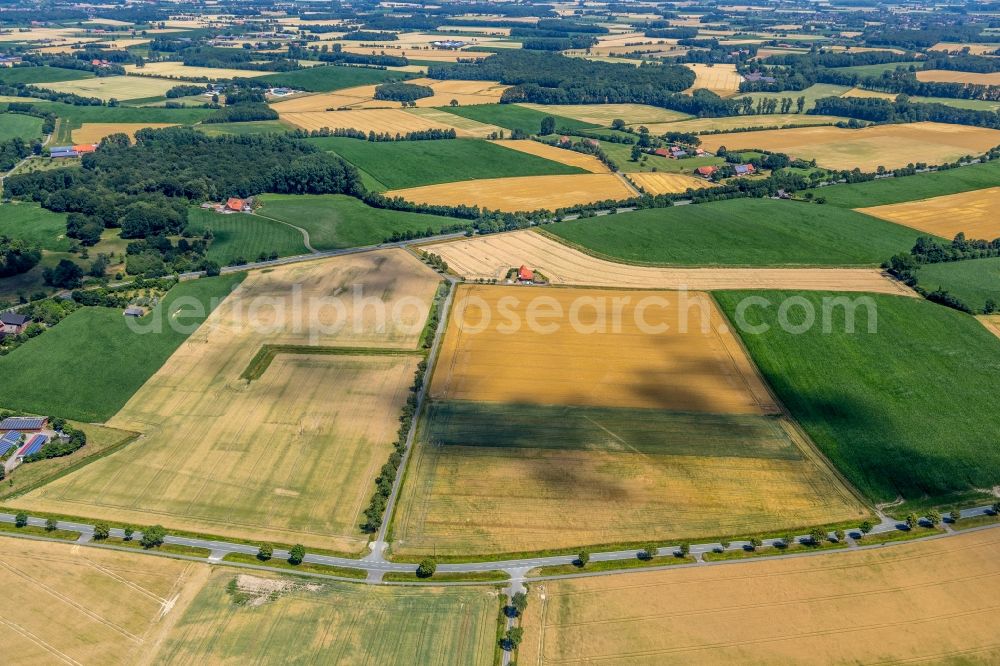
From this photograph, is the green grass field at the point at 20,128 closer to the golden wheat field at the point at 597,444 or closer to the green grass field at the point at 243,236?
the green grass field at the point at 243,236

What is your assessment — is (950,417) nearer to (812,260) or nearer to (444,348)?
(812,260)

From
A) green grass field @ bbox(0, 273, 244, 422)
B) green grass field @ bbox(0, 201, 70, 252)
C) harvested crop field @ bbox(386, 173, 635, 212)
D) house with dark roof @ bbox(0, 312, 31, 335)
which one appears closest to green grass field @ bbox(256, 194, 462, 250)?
harvested crop field @ bbox(386, 173, 635, 212)

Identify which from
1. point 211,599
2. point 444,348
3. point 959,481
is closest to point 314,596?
point 211,599

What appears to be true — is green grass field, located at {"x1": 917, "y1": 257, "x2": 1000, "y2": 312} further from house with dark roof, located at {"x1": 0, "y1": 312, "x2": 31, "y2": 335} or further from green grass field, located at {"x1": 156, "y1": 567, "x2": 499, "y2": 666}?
house with dark roof, located at {"x1": 0, "y1": 312, "x2": 31, "y2": 335}

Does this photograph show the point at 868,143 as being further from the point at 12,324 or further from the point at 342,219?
the point at 12,324

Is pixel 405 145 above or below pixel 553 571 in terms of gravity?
above

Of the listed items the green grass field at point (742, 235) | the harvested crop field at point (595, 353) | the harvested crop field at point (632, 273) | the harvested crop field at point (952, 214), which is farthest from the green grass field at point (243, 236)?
the harvested crop field at point (952, 214)

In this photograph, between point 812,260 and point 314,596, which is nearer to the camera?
point 314,596
